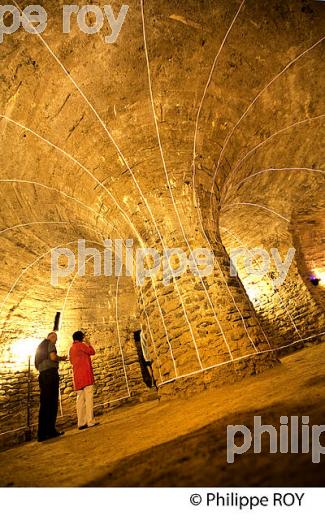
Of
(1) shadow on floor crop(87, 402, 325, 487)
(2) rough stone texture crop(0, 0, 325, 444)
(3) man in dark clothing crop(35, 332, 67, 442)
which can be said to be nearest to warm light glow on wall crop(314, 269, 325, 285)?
(2) rough stone texture crop(0, 0, 325, 444)

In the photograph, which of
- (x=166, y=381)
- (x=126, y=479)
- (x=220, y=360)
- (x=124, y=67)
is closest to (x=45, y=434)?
(x=166, y=381)

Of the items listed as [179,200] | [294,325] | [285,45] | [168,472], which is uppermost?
[285,45]

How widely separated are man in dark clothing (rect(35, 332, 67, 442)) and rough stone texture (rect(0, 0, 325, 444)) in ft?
4.60

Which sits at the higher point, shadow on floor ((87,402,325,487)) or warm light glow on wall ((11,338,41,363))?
warm light glow on wall ((11,338,41,363))

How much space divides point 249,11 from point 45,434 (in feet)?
22.3

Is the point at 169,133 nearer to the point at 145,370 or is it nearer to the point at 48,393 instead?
the point at 48,393

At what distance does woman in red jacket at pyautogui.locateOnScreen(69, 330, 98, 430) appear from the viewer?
12.6ft

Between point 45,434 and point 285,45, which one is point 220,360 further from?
point 285,45

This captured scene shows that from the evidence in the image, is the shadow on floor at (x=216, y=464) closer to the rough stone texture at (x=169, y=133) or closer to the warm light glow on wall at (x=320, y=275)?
the rough stone texture at (x=169, y=133)

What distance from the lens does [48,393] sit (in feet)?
12.9

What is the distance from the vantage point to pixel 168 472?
128 centimetres

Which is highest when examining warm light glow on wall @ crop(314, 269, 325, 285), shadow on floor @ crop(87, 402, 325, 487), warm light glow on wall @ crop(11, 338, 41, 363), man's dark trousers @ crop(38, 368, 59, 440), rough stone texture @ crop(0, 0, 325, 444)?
rough stone texture @ crop(0, 0, 325, 444)

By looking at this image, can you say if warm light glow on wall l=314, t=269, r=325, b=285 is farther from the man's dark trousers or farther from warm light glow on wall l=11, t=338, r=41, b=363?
warm light glow on wall l=11, t=338, r=41, b=363

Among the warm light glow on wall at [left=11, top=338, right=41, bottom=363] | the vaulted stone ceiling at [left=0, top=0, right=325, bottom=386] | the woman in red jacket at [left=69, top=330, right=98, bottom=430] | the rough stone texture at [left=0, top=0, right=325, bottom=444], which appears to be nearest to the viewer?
the rough stone texture at [left=0, top=0, right=325, bottom=444]
